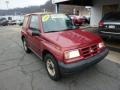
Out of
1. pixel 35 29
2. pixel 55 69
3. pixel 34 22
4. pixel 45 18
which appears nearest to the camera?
pixel 55 69

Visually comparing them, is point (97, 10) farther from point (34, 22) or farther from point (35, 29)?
point (35, 29)

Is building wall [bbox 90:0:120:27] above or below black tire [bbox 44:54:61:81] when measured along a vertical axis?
above

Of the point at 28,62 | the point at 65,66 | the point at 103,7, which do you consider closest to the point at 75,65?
the point at 65,66

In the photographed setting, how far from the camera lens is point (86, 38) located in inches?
159

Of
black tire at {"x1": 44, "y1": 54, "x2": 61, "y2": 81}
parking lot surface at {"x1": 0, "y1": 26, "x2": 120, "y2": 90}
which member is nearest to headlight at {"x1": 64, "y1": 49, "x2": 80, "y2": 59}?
black tire at {"x1": 44, "y1": 54, "x2": 61, "y2": 81}

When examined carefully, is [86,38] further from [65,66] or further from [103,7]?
[103,7]

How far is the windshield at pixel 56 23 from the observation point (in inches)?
180

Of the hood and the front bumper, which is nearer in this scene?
the front bumper

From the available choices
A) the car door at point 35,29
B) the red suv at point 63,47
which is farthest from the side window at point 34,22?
the red suv at point 63,47

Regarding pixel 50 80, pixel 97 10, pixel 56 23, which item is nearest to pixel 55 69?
pixel 50 80

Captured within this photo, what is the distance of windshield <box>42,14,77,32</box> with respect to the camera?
457 cm

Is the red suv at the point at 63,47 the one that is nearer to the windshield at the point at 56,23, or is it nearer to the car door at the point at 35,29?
the windshield at the point at 56,23

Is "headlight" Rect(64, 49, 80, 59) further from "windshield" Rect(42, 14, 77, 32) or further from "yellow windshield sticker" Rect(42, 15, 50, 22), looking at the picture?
"yellow windshield sticker" Rect(42, 15, 50, 22)

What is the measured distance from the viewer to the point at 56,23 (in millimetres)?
4770
